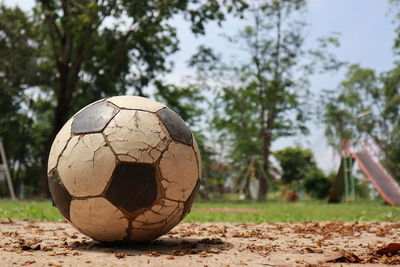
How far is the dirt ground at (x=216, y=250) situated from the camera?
11.2ft

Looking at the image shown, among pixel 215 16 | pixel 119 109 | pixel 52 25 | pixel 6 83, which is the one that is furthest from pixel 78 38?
pixel 119 109

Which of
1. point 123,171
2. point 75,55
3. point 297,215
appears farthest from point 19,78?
point 123,171

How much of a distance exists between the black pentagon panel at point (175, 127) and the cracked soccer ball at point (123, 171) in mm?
11

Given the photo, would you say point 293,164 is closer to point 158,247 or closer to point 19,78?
point 19,78

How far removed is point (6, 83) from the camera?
27.2 metres

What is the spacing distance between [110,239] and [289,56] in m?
27.5

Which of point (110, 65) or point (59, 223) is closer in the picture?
point (59, 223)

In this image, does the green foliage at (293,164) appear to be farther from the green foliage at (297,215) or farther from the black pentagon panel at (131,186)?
the black pentagon panel at (131,186)

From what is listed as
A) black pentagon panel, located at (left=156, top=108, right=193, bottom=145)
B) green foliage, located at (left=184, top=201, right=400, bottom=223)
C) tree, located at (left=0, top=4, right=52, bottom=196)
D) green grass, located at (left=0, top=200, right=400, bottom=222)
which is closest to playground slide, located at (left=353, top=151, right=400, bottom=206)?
green foliage, located at (left=184, top=201, right=400, bottom=223)

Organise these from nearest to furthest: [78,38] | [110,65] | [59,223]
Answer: [59,223] < [78,38] < [110,65]

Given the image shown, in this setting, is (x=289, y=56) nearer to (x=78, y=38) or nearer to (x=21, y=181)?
(x=78, y=38)

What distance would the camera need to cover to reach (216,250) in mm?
4094

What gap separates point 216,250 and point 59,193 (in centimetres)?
160

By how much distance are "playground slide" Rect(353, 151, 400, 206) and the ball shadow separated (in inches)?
496
